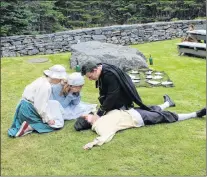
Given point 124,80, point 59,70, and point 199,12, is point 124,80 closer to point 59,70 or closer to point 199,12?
point 59,70

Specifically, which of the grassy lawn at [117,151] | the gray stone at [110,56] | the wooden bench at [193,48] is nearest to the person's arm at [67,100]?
the grassy lawn at [117,151]

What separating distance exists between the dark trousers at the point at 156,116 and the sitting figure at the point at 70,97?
0.88m

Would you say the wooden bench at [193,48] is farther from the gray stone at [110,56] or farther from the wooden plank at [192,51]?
the gray stone at [110,56]

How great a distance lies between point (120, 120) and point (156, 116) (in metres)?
0.52

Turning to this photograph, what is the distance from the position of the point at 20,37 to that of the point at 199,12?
1002 cm

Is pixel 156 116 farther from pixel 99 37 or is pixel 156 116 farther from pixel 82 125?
pixel 99 37

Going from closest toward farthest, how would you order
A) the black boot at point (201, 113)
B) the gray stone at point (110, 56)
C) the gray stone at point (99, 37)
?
1. the black boot at point (201, 113)
2. the gray stone at point (110, 56)
3. the gray stone at point (99, 37)

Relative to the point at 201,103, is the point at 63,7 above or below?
above

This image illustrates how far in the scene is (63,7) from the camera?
17969 mm

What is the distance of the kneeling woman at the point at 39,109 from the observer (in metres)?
4.64

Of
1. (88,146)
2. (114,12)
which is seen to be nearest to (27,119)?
(88,146)

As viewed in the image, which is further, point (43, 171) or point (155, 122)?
point (155, 122)

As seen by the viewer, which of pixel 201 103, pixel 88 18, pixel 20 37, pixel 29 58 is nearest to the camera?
pixel 201 103

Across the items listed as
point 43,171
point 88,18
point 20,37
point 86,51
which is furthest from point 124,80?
point 88,18
